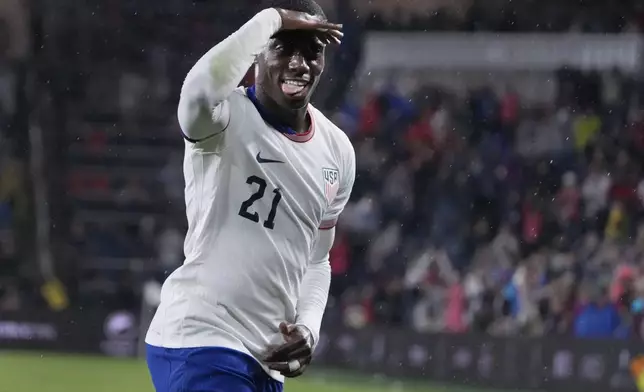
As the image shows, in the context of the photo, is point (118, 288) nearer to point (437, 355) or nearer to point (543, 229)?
point (437, 355)

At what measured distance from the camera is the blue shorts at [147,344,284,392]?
3686mm

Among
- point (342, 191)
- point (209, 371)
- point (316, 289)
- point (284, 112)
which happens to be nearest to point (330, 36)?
point (284, 112)

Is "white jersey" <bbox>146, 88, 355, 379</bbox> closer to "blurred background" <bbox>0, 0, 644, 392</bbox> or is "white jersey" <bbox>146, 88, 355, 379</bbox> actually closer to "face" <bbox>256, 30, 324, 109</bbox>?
"face" <bbox>256, 30, 324, 109</bbox>

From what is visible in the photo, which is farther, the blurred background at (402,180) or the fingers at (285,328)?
the blurred background at (402,180)

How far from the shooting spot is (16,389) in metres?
10.9

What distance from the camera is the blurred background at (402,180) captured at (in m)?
13.1

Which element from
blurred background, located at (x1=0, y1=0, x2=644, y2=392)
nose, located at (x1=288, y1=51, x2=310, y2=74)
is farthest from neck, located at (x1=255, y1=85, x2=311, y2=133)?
blurred background, located at (x1=0, y1=0, x2=644, y2=392)

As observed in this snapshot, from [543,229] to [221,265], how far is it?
37.3ft

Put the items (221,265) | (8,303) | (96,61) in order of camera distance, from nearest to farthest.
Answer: (221,265)
(8,303)
(96,61)

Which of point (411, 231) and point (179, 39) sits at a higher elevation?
point (179, 39)

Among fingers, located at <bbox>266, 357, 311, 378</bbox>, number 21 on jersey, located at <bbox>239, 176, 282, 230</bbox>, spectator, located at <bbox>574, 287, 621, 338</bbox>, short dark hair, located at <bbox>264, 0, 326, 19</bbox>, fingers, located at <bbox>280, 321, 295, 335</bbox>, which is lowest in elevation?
spectator, located at <bbox>574, 287, 621, 338</bbox>

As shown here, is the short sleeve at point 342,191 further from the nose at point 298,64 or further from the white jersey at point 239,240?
the nose at point 298,64

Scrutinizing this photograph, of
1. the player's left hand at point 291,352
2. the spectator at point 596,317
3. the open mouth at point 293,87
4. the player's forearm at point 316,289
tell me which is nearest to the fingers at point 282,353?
the player's left hand at point 291,352

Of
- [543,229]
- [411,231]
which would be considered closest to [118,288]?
[411,231]
